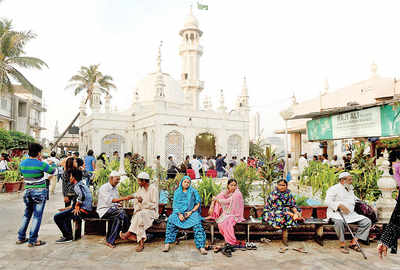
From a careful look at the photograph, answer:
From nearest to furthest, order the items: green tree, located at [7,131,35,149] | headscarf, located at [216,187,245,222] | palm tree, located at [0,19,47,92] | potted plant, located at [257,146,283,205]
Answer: headscarf, located at [216,187,245,222], potted plant, located at [257,146,283,205], palm tree, located at [0,19,47,92], green tree, located at [7,131,35,149]

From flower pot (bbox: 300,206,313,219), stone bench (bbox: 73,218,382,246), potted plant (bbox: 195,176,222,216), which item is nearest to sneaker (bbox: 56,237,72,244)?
stone bench (bbox: 73,218,382,246)

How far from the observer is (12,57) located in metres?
18.1

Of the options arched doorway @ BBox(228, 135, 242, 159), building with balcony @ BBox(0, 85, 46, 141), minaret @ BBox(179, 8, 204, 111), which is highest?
minaret @ BBox(179, 8, 204, 111)

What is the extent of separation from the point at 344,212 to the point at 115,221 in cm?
383

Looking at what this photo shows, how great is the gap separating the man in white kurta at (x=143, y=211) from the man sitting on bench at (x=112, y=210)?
0.18 m

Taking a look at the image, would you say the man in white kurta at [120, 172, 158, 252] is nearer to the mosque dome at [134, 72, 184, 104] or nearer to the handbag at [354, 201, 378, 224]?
the handbag at [354, 201, 378, 224]

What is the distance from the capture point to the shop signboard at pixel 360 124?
6133 millimetres

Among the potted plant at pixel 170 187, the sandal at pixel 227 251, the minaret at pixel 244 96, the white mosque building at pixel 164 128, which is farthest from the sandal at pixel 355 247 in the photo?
the minaret at pixel 244 96

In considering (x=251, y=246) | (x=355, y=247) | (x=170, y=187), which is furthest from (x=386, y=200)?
(x=170, y=187)

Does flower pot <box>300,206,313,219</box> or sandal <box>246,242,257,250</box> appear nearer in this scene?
sandal <box>246,242,257,250</box>

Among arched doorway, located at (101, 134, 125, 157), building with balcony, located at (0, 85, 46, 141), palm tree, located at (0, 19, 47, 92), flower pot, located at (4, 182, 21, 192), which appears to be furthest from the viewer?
building with balcony, located at (0, 85, 46, 141)

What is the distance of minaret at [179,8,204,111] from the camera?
95.3 ft

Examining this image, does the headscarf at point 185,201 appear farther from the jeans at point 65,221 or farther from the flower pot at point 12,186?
the flower pot at point 12,186

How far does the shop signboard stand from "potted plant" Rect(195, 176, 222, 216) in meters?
3.82
